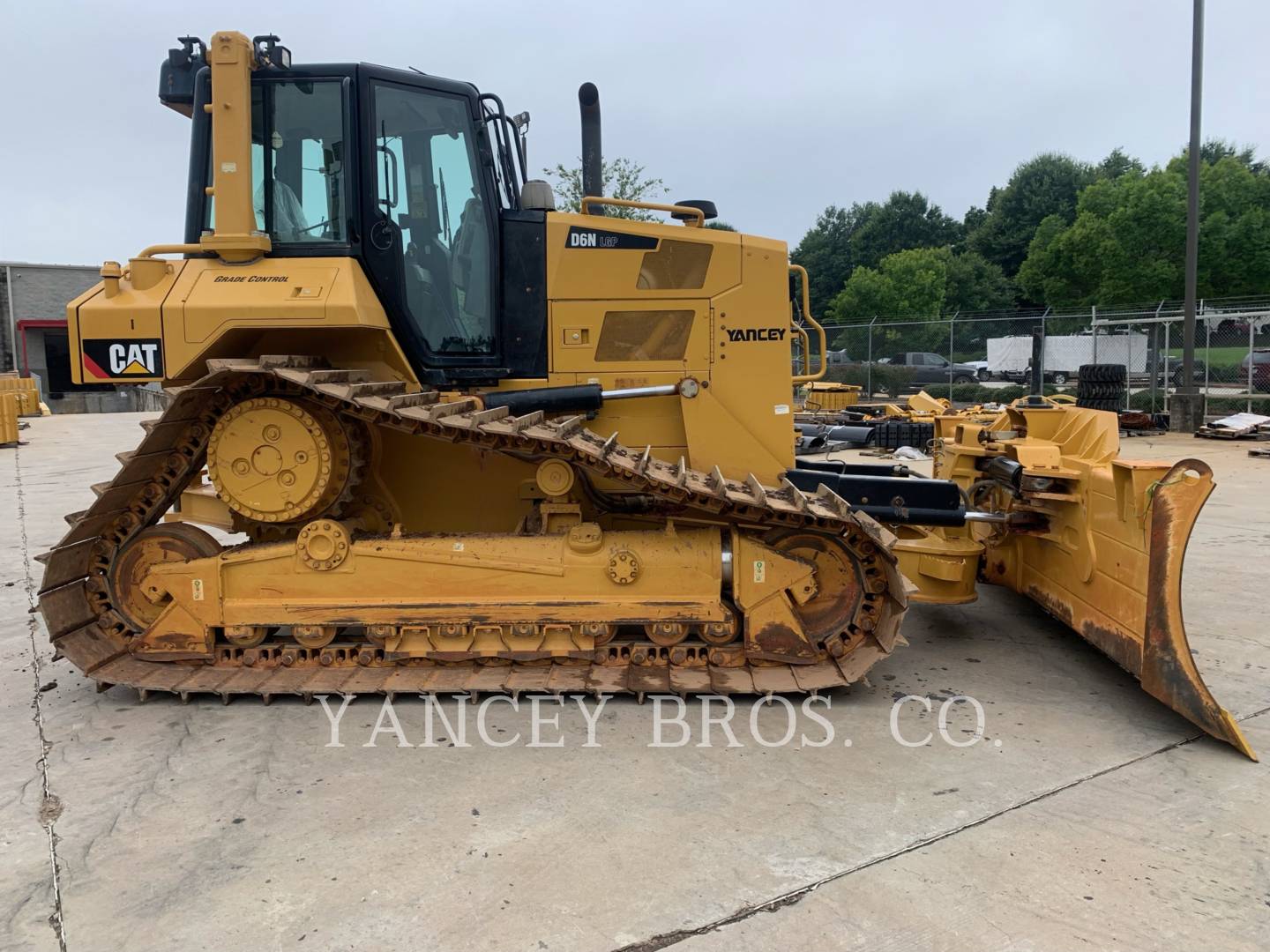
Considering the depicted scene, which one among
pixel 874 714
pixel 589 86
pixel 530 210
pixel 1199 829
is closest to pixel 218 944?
pixel 874 714

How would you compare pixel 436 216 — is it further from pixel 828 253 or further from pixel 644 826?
pixel 828 253

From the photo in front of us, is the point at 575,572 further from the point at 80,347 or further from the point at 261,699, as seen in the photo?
the point at 80,347

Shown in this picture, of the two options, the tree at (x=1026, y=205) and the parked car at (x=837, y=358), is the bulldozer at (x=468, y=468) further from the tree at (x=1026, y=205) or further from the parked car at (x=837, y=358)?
the tree at (x=1026, y=205)

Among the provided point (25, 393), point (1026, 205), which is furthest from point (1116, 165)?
point (25, 393)

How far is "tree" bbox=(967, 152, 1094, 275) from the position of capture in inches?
2165

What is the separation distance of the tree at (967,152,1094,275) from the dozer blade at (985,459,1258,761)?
56.2m

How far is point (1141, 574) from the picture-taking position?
4.14 meters

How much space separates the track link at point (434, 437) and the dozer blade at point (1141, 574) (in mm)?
1052

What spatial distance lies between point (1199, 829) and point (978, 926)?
115cm

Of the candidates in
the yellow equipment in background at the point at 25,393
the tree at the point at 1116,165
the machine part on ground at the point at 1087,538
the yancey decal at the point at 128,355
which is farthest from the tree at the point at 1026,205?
the yancey decal at the point at 128,355

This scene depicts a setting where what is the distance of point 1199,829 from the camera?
3230 millimetres

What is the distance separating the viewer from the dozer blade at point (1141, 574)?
395 centimetres

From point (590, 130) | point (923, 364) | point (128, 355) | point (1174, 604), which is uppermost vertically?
point (590, 130)

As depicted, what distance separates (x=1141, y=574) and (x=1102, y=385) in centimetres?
1454
